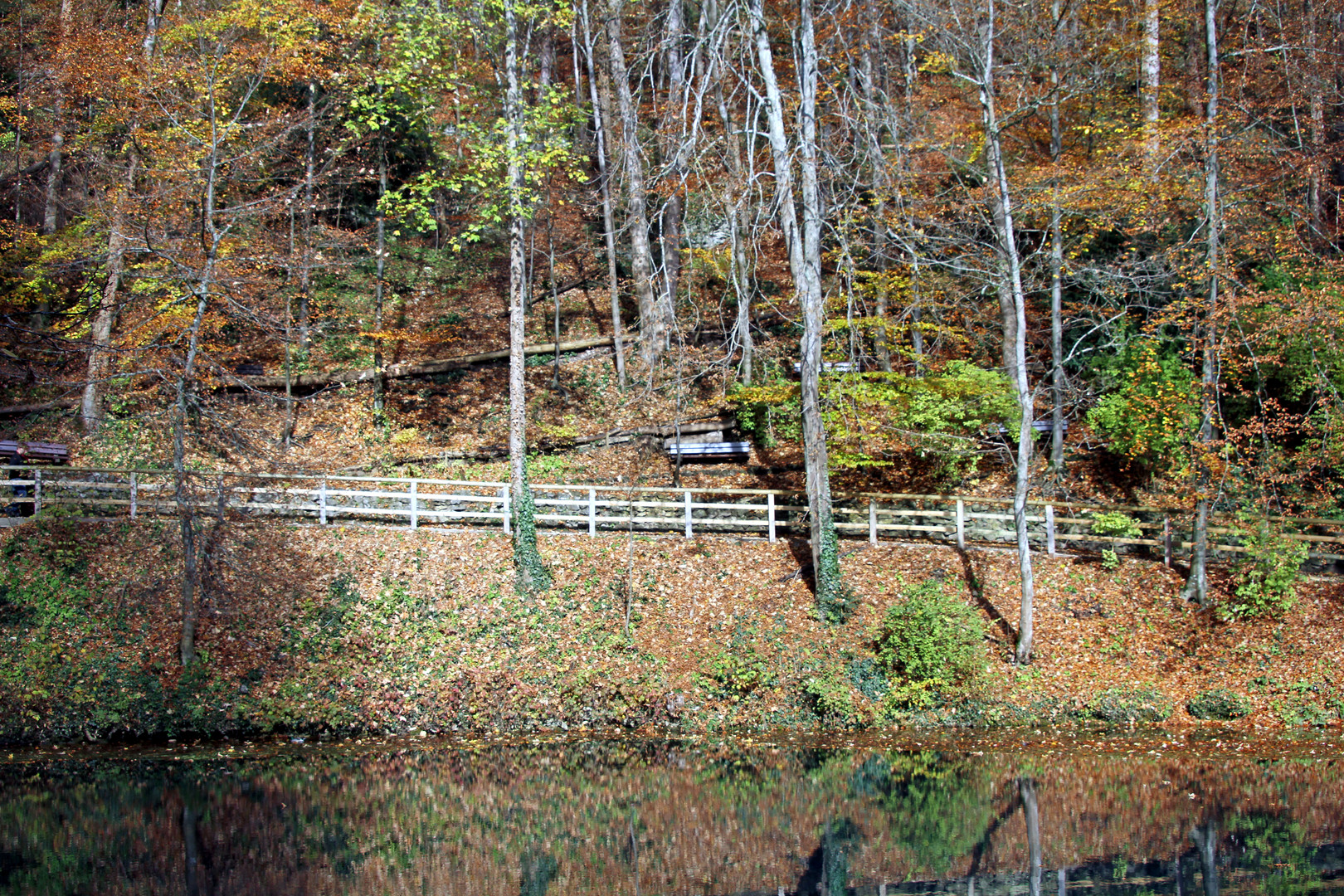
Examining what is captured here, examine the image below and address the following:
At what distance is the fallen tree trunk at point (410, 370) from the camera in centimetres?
2617

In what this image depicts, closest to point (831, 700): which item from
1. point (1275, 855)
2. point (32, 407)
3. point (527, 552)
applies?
point (527, 552)

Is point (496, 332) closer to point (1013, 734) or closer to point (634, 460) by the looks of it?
point (634, 460)

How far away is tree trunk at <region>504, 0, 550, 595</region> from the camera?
59.3 feet

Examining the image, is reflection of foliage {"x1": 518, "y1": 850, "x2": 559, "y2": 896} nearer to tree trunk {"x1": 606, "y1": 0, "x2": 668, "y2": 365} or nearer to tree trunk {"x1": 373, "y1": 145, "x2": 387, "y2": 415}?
tree trunk {"x1": 606, "y1": 0, "x2": 668, "y2": 365}

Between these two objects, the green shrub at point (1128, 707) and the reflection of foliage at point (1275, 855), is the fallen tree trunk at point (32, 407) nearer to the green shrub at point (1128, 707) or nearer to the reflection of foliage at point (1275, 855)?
the green shrub at point (1128, 707)

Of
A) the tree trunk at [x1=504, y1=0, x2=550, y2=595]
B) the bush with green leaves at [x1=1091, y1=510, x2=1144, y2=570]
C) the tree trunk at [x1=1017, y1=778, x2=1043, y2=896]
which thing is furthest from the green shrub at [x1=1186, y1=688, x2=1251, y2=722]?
the tree trunk at [x1=504, y1=0, x2=550, y2=595]

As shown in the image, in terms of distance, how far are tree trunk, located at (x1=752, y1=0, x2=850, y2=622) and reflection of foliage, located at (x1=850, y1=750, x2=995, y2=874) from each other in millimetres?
4381

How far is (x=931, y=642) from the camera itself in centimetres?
1555

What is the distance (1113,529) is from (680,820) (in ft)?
41.7

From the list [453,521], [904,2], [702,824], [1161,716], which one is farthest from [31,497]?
[1161,716]

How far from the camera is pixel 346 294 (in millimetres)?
30047

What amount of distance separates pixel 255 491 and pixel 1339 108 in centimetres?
2879

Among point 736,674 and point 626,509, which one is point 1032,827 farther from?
point 626,509

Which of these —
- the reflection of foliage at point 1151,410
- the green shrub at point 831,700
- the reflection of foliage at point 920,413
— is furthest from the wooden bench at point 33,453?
the reflection of foliage at point 1151,410
